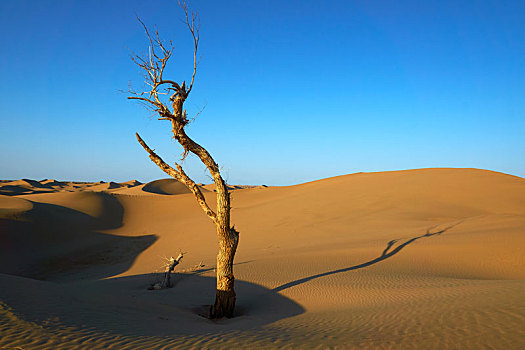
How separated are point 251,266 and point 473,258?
802cm

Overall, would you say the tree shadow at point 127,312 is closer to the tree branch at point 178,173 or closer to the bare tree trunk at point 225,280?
the bare tree trunk at point 225,280

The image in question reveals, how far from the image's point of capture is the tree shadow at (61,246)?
50.8 feet

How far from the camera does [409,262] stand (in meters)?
11.1

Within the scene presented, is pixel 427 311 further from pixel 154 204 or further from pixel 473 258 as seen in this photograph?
pixel 154 204

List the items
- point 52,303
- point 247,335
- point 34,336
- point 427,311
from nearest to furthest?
point 34,336 < point 247,335 < point 52,303 < point 427,311

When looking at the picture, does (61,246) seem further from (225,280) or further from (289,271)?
(225,280)

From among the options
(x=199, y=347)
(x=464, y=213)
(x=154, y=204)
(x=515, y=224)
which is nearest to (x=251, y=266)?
(x=199, y=347)

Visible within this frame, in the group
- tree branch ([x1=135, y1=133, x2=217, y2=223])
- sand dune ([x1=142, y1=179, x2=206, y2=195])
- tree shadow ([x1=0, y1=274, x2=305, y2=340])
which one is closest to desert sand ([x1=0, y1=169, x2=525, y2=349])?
tree shadow ([x1=0, y1=274, x2=305, y2=340])

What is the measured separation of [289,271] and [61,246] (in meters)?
15.9

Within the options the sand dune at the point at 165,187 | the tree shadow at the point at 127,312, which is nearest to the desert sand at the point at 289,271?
the tree shadow at the point at 127,312

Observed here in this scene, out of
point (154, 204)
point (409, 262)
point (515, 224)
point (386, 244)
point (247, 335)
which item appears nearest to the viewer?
point (247, 335)

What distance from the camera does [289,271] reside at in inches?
418

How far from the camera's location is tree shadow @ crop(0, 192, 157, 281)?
15477 millimetres

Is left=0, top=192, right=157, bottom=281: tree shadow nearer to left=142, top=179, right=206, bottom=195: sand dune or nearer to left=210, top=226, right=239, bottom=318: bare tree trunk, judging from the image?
left=210, top=226, right=239, bottom=318: bare tree trunk
